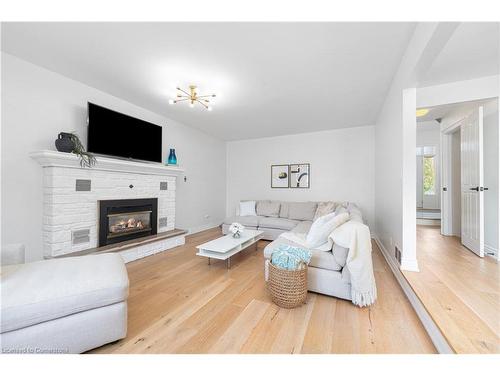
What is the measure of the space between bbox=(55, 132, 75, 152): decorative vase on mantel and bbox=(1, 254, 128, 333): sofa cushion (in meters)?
1.45

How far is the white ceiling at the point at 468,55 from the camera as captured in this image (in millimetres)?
1604

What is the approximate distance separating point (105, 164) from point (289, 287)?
2.79 meters

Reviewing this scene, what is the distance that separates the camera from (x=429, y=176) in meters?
6.63

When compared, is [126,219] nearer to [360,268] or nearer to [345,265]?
[345,265]

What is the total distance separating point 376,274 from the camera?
2359 millimetres

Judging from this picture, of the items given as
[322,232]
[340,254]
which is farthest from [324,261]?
[322,232]

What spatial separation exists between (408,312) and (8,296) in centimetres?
277

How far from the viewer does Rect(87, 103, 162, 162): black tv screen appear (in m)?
2.64

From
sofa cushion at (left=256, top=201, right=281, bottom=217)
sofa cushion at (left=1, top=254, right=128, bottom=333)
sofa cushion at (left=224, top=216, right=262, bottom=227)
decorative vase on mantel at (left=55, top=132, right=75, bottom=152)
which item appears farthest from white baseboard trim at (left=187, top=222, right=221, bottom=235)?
sofa cushion at (left=1, top=254, right=128, bottom=333)

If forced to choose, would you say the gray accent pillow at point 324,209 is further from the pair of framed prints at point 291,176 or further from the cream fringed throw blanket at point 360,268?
the cream fringed throw blanket at point 360,268

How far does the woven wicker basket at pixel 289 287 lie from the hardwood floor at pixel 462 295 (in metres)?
0.90

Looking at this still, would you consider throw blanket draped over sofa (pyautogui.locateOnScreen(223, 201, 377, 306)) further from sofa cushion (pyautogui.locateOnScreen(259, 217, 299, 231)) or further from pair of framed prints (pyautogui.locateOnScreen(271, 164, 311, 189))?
pair of framed prints (pyautogui.locateOnScreen(271, 164, 311, 189))

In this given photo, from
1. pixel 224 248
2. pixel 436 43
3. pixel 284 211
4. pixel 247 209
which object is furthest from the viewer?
pixel 247 209
